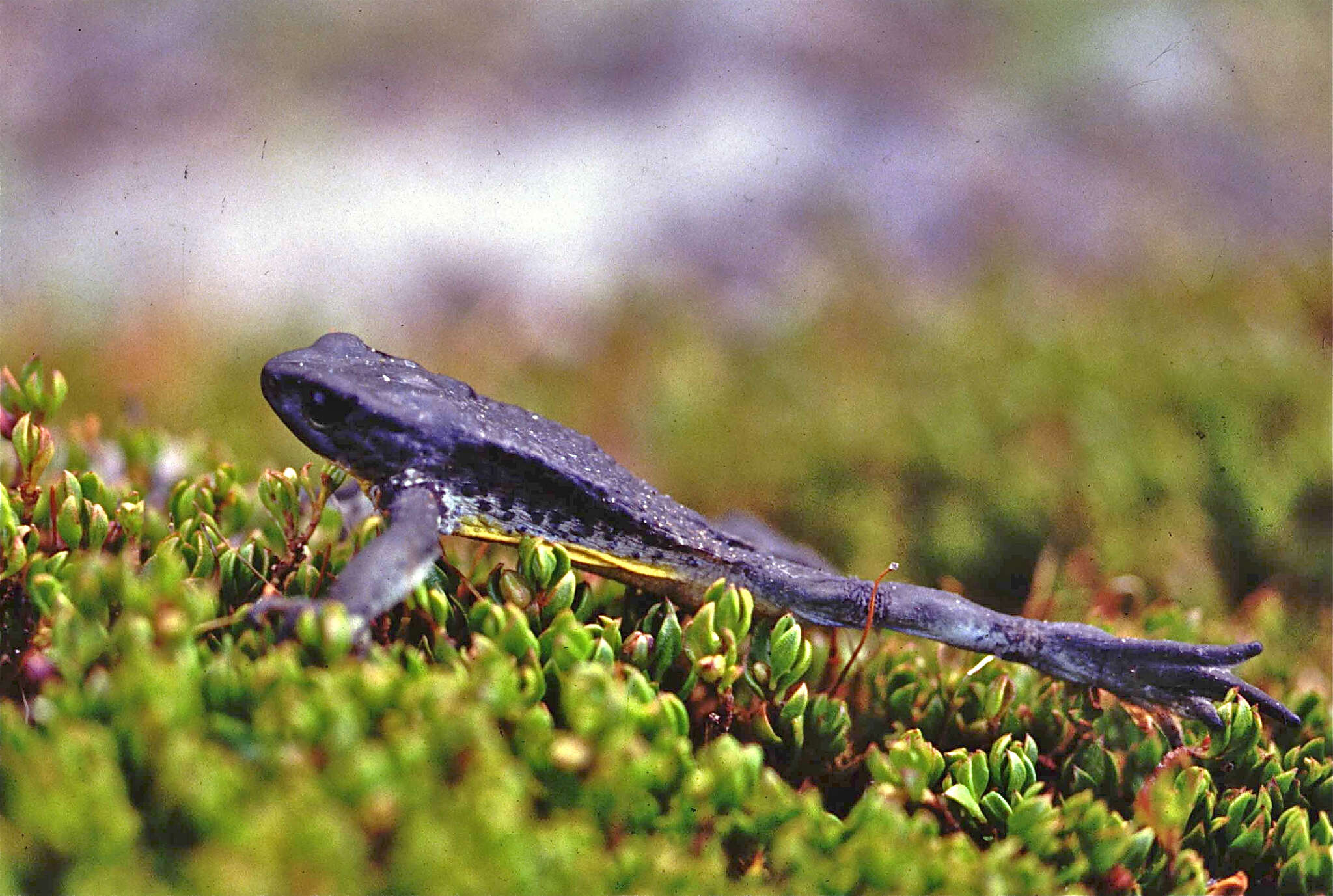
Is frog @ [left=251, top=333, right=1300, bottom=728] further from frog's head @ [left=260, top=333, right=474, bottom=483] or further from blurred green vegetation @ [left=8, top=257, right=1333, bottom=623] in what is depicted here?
blurred green vegetation @ [left=8, top=257, right=1333, bottom=623]

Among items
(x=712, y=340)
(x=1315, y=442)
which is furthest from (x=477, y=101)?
(x=1315, y=442)

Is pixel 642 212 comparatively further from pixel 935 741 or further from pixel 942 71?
pixel 935 741

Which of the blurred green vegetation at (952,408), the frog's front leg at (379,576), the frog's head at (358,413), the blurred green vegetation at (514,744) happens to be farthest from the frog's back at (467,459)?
the blurred green vegetation at (952,408)

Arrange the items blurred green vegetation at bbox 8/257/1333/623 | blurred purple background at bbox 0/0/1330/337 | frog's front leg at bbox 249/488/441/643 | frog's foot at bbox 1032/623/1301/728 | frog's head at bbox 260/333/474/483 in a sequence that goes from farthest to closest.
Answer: blurred purple background at bbox 0/0/1330/337, blurred green vegetation at bbox 8/257/1333/623, frog's foot at bbox 1032/623/1301/728, frog's head at bbox 260/333/474/483, frog's front leg at bbox 249/488/441/643

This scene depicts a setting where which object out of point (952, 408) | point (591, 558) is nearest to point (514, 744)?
point (591, 558)

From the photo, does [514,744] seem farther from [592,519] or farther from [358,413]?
[358,413]

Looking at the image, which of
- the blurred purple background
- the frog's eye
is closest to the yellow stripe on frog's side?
the frog's eye
